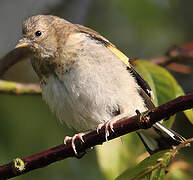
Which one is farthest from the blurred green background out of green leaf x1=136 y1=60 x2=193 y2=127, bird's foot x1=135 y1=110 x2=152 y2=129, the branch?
bird's foot x1=135 y1=110 x2=152 y2=129

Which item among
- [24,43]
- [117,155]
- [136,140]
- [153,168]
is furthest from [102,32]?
[153,168]

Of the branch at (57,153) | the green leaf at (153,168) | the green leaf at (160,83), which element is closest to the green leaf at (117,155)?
the green leaf at (160,83)

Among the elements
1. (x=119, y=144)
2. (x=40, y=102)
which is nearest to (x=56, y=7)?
(x=40, y=102)

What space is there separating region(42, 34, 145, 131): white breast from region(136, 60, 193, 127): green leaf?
0.82ft

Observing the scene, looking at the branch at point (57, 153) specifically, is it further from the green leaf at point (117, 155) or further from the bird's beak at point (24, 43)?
the bird's beak at point (24, 43)

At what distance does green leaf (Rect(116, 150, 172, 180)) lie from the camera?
2.72 meters

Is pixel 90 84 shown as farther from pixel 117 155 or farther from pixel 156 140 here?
pixel 156 140

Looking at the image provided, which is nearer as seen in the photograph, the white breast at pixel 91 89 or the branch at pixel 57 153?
the branch at pixel 57 153

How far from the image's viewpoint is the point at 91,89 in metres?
3.83

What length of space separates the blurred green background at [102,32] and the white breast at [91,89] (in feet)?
1.00

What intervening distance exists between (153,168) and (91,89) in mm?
1248

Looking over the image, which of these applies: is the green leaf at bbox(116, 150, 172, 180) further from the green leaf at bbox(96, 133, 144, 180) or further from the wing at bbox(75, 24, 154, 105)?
the wing at bbox(75, 24, 154, 105)

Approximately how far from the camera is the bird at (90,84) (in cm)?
383

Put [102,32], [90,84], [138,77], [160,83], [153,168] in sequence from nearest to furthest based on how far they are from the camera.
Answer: [153,168] → [160,83] → [90,84] → [138,77] → [102,32]
